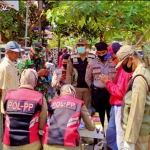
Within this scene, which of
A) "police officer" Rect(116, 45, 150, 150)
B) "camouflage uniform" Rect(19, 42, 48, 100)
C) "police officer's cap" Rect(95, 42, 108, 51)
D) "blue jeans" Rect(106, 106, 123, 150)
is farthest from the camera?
"camouflage uniform" Rect(19, 42, 48, 100)

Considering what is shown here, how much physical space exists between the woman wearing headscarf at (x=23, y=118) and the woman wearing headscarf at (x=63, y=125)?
0.39 feet

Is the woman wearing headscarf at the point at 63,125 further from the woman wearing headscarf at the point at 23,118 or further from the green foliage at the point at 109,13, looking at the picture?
the green foliage at the point at 109,13

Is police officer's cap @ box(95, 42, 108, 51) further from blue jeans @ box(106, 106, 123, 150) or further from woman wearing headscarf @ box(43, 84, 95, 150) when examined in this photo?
woman wearing headscarf @ box(43, 84, 95, 150)

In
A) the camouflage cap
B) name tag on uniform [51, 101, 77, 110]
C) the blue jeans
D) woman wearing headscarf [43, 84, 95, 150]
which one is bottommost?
the blue jeans

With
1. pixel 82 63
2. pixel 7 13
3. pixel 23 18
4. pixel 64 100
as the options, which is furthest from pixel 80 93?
pixel 23 18

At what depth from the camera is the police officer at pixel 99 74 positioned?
472cm

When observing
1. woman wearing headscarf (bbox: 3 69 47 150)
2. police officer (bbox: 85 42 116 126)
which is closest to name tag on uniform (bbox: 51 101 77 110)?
woman wearing headscarf (bbox: 3 69 47 150)

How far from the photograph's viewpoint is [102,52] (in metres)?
4.73

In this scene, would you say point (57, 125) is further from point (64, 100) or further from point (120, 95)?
point (120, 95)

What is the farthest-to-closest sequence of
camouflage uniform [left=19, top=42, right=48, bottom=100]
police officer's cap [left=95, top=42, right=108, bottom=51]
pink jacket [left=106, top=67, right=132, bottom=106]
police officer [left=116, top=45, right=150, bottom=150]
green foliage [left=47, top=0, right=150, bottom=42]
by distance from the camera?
camouflage uniform [left=19, top=42, right=48, bottom=100] < police officer's cap [left=95, top=42, right=108, bottom=51] < pink jacket [left=106, top=67, right=132, bottom=106] < police officer [left=116, top=45, right=150, bottom=150] < green foliage [left=47, top=0, right=150, bottom=42]

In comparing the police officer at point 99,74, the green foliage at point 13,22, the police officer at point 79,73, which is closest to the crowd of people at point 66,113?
the police officer at point 99,74

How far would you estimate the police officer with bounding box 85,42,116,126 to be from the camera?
15.5 feet

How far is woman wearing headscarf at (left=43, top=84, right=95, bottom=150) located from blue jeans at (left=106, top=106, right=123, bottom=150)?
86cm

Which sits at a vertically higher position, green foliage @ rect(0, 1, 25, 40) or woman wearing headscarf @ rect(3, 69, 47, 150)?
green foliage @ rect(0, 1, 25, 40)
